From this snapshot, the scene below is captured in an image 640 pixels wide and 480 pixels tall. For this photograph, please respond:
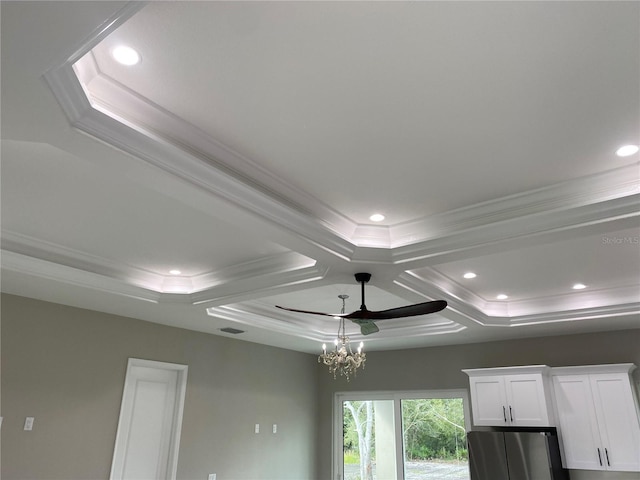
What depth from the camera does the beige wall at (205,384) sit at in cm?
426

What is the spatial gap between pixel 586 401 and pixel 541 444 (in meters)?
0.75

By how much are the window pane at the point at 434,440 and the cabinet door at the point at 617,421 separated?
5.78ft

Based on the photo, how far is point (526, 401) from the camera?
527 cm

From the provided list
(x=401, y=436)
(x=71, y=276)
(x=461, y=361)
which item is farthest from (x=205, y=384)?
(x=461, y=361)

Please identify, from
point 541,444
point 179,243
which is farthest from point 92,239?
point 541,444

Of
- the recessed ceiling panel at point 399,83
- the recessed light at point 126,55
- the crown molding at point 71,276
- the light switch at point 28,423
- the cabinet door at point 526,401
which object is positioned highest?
the recessed light at point 126,55

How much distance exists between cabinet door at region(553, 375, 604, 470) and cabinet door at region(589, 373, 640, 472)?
0.23 ft

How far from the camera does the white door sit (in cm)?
496

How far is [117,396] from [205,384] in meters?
1.17

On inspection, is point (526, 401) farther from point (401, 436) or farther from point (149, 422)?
point (149, 422)

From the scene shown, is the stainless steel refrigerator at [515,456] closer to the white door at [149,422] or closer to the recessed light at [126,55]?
the white door at [149,422]

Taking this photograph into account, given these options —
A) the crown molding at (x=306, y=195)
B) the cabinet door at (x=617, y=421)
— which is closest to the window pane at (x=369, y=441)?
the cabinet door at (x=617, y=421)

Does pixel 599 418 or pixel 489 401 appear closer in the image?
Result: pixel 599 418

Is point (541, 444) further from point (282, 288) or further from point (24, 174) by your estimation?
point (24, 174)
